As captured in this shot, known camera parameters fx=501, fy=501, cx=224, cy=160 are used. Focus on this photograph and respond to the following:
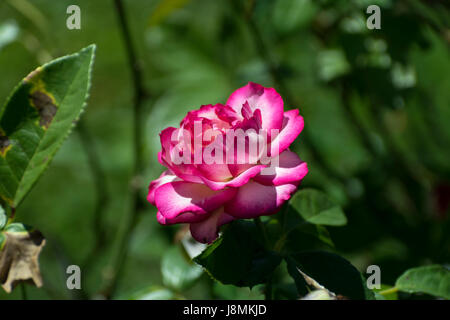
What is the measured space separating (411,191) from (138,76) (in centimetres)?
67

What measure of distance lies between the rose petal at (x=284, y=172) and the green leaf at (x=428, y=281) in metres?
0.20

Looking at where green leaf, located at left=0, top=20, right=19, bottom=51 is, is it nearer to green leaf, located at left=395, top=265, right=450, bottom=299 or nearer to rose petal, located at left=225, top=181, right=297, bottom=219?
rose petal, located at left=225, top=181, right=297, bottom=219

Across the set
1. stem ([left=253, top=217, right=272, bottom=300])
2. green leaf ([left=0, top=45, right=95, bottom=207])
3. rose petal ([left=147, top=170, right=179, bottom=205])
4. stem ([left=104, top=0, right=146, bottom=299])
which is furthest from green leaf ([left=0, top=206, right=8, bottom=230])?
stem ([left=104, top=0, right=146, bottom=299])

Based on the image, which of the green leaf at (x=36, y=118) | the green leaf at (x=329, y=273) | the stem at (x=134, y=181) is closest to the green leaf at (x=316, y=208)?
the green leaf at (x=329, y=273)

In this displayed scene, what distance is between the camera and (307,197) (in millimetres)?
600

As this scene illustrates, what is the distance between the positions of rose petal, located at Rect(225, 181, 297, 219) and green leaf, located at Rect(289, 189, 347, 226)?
12cm

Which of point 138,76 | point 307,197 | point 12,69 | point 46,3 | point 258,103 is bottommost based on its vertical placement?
point 307,197

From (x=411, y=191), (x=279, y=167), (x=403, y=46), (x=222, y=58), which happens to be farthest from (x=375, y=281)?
(x=222, y=58)

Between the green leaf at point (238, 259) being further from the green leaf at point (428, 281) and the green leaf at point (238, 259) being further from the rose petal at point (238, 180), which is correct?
the green leaf at point (428, 281)

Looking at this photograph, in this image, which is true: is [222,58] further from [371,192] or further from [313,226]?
[313,226]

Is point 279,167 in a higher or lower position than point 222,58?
lower

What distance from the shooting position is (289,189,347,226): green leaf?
23.1 inches

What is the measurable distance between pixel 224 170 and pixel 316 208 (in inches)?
6.8

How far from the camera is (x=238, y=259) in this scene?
49 centimetres
